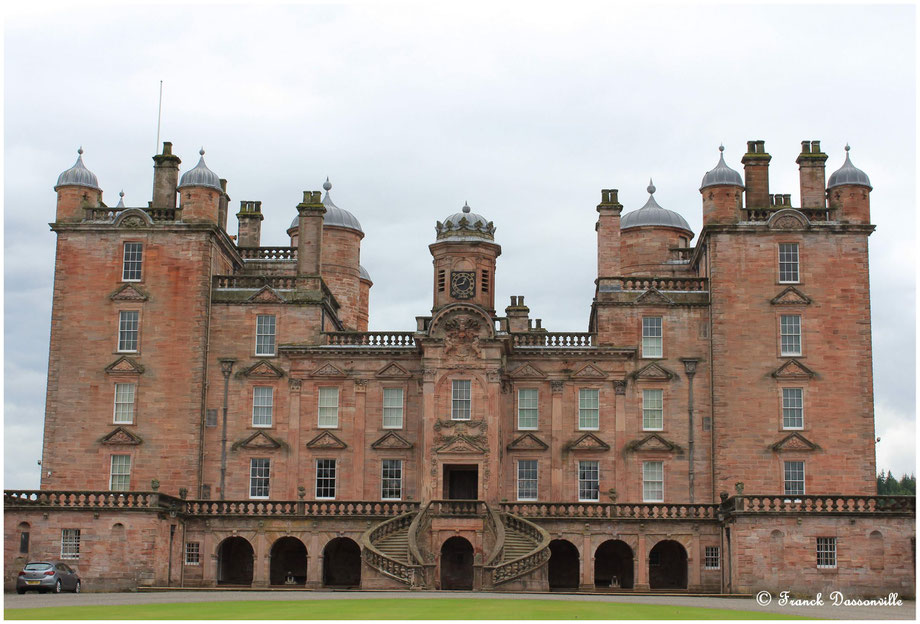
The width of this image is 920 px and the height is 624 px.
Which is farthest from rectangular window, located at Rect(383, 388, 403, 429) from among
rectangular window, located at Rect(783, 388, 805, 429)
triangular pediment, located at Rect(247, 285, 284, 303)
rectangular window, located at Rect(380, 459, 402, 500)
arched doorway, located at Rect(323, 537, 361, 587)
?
rectangular window, located at Rect(783, 388, 805, 429)

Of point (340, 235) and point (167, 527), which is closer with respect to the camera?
point (167, 527)

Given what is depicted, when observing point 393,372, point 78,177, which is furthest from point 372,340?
point 78,177

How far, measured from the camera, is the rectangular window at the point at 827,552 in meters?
49.5

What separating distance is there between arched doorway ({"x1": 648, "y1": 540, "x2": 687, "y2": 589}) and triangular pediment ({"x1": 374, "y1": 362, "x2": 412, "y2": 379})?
1348 centimetres

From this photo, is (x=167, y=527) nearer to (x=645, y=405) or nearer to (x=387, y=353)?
(x=387, y=353)

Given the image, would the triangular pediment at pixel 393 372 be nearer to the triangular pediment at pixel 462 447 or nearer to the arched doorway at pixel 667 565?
the triangular pediment at pixel 462 447

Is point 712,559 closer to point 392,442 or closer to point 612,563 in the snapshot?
point 612,563

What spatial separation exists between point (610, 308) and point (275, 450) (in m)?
16.4

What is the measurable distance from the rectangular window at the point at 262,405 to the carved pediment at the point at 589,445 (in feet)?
44.7

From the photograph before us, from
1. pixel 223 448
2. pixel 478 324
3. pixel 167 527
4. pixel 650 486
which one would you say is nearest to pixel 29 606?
pixel 167 527

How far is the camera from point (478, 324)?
56.4 meters

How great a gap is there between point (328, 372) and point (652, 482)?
50.2 ft

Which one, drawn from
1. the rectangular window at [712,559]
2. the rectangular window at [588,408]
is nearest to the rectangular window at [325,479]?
the rectangular window at [588,408]

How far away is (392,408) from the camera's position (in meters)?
58.1
